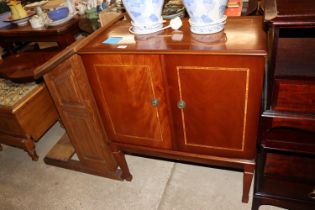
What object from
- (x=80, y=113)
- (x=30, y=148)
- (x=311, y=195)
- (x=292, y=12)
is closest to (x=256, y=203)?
(x=311, y=195)

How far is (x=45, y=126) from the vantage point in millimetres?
2002

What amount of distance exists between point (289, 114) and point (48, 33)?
1783 millimetres

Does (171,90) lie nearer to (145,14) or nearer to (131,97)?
(131,97)

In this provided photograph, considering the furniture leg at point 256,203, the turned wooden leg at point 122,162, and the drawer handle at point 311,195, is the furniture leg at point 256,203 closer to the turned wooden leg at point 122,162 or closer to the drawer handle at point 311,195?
the drawer handle at point 311,195

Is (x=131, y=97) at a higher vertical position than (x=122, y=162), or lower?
higher

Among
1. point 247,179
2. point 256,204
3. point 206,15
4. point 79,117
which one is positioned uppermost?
point 206,15

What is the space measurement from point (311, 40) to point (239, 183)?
885mm

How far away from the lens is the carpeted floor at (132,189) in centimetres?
150

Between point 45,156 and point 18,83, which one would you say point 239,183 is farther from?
point 18,83


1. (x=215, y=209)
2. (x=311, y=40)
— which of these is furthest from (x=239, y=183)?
(x=311, y=40)

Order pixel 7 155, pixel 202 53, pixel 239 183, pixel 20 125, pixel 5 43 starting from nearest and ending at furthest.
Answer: pixel 202 53
pixel 239 183
pixel 20 125
pixel 7 155
pixel 5 43

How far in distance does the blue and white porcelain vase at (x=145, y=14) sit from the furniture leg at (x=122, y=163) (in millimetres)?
708

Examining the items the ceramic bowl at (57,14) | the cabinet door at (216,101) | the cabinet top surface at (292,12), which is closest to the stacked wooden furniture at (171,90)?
the cabinet door at (216,101)

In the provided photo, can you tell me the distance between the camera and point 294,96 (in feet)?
3.06
